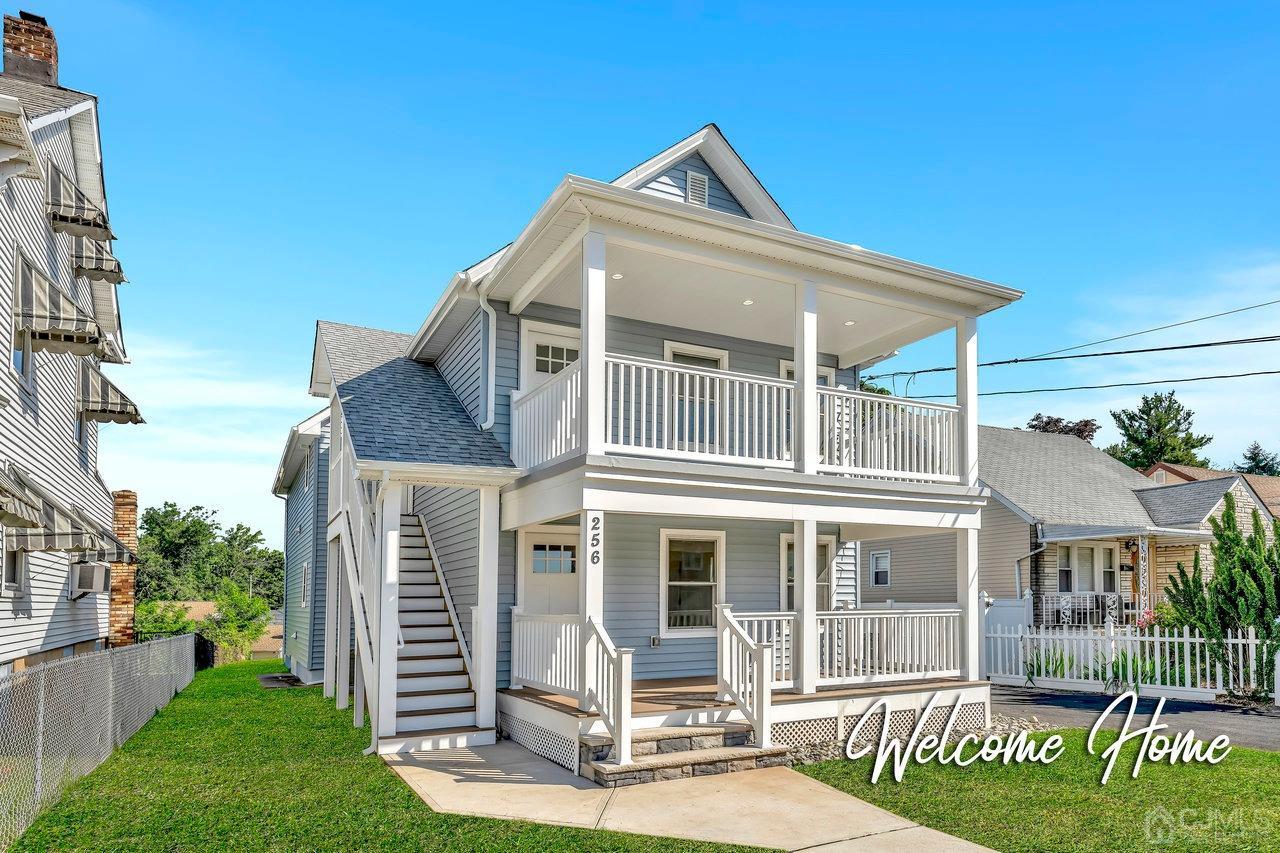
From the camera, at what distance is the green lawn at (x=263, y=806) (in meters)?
6.41

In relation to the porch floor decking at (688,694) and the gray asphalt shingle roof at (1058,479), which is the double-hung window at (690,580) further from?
the gray asphalt shingle roof at (1058,479)

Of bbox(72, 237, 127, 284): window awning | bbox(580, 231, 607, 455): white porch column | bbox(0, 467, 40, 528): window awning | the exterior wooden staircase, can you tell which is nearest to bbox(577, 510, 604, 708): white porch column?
bbox(580, 231, 607, 455): white porch column

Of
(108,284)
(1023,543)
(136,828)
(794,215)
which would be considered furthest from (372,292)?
(1023,543)

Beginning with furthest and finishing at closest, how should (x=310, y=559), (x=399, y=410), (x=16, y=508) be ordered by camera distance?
(x=310, y=559), (x=399, y=410), (x=16, y=508)

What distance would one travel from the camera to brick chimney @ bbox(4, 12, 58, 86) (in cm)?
1516

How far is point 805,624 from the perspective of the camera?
995 cm

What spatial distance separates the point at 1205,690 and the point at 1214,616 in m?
1.19

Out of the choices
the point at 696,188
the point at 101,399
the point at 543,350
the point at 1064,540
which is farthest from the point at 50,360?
the point at 1064,540

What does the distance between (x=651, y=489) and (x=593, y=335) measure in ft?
5.73

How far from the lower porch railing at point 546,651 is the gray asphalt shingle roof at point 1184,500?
21100mm

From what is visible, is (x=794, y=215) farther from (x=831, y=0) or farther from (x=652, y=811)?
(x=652, y=811)

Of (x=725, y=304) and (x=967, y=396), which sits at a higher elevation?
(x=725, y=304)

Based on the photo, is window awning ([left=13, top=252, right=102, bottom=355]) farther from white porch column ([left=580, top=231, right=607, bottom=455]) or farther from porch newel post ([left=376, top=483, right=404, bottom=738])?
white porch column ([left=580, top=231, right=607, bottom=455])

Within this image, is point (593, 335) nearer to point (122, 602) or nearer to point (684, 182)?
point (684, 182)
